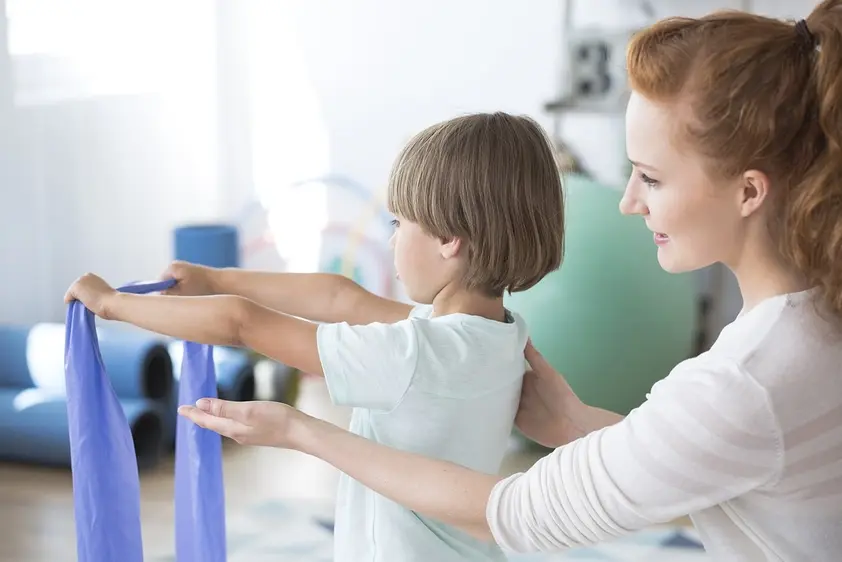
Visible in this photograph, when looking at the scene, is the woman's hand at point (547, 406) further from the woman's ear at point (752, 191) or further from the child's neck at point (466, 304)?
the woman's ear at point (752, 191)

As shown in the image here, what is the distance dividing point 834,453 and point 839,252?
0.19 metres

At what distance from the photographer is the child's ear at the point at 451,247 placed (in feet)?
4.58

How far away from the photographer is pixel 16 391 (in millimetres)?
3260

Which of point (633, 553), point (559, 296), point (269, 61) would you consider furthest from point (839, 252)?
point (269, 61)

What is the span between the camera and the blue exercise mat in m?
1.47

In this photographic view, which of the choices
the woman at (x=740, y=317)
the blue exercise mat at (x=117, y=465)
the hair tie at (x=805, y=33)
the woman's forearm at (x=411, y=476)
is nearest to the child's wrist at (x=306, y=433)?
A: the woman's forearm at (x=411, y=476)

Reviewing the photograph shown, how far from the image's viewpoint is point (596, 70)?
3926mm

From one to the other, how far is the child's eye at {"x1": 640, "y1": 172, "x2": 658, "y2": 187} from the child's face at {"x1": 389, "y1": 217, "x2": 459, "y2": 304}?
1.03 ft

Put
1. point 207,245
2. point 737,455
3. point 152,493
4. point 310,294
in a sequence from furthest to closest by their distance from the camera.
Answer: point 207,245 < point 152,493 < point 310,294 < point 737,455

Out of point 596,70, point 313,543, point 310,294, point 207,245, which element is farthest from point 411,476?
point 596,70

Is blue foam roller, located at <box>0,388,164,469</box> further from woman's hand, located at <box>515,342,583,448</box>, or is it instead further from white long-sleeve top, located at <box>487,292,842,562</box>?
white long-sleeve top, located at <box>487,292,842,562</box>

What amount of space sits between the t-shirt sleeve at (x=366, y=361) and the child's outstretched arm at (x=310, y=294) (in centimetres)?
33

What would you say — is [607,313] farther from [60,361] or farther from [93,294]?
[93,294]

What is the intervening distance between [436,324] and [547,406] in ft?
0.83
